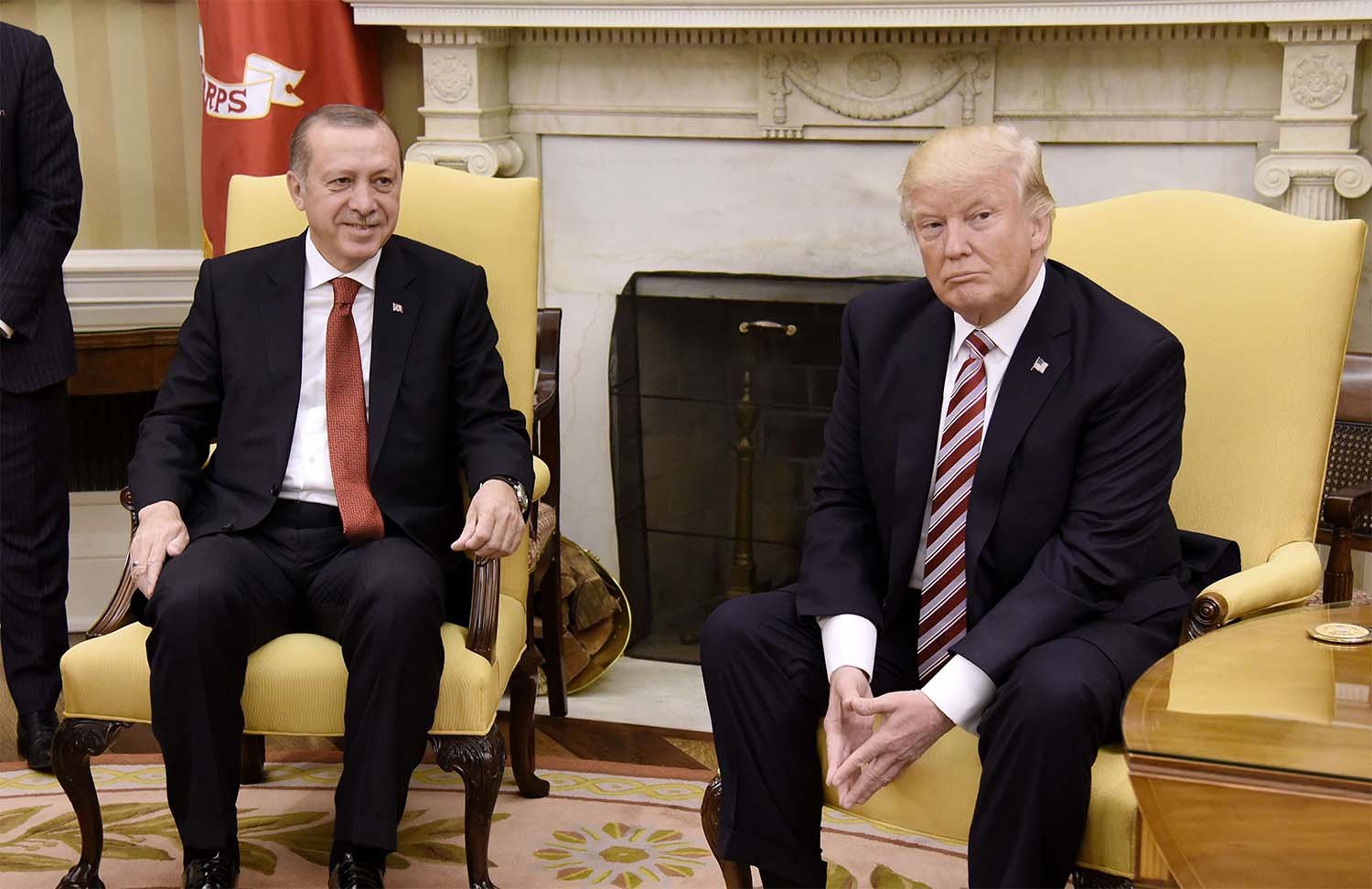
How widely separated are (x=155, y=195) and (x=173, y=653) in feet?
7.46

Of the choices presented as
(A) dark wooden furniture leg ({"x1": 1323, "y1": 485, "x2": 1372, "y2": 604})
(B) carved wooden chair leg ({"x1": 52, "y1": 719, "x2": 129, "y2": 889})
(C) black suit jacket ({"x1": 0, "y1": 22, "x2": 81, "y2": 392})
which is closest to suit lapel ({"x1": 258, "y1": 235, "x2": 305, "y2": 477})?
(B) carved wooden chair leg ({"x1": 52, "y1": 719, "x2": 129, "y2": 889})

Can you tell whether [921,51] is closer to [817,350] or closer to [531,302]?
[817,350]

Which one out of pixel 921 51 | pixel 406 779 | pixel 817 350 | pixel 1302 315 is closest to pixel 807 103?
pixel 921 51

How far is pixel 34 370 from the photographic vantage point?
3082 mm

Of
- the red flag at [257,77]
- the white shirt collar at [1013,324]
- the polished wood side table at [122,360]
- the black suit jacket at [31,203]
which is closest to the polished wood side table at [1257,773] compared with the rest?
the white shirt collar at [1013,324]

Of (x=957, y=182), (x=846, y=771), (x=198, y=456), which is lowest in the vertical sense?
(x=846, y=771)

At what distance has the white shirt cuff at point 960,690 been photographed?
1947 millimetres

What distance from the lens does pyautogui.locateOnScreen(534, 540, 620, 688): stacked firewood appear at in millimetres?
3688

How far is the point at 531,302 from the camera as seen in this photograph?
2.85 m

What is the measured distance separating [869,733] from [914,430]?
45 cm

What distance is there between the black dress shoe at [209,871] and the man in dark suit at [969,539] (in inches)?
33.5

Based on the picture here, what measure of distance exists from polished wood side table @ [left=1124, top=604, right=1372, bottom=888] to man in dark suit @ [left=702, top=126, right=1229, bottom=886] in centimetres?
24

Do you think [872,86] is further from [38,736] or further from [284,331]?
[38,736]

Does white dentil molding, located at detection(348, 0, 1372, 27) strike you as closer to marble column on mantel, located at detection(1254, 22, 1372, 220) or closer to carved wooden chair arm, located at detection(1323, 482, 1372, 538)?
marble column on mantel, located at detection(1254, 22, 1372, 220)
